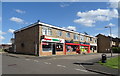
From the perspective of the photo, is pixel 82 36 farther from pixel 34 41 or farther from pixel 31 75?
pixel 31 75

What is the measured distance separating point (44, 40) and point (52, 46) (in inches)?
118

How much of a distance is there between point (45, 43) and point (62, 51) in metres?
6.20

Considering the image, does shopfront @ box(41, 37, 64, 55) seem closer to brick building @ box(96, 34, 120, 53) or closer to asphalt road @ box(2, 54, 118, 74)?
asphalt road @ box(2, 54, 118, 74)

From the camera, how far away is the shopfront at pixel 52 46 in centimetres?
2667

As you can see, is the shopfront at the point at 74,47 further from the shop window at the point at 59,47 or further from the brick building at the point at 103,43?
the brick building at the point at 103,43

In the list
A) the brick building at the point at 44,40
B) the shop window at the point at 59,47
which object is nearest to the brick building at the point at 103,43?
the brick building at the point at 44,40

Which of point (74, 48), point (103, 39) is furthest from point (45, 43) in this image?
point (103, 39)

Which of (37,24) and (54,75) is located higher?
(37,24)

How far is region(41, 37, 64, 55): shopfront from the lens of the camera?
26672mm

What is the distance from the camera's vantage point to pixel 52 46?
2875cm

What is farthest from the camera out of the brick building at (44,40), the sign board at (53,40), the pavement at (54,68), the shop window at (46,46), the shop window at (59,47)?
the shop window at (59,47)

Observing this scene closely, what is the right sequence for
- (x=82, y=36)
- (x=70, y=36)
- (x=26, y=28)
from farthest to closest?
1. (x=82, y=36)
2. (x=70, y=36)
3. (x=26, y=28)

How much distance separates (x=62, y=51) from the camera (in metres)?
31.7

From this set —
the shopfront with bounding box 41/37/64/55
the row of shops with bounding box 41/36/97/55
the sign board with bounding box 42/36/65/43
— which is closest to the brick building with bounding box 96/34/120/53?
the row of shops with bounding box 41/36/97/55
